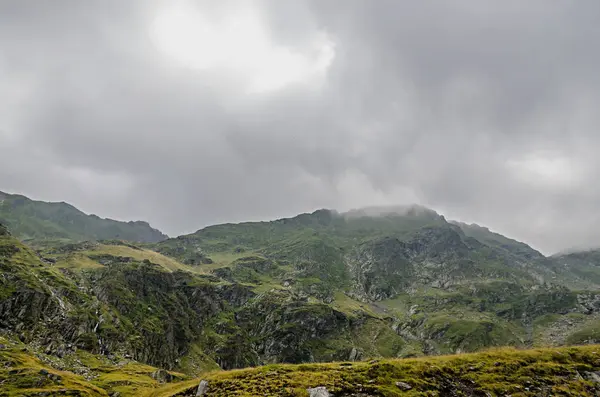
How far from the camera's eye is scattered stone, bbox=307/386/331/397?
24069mm

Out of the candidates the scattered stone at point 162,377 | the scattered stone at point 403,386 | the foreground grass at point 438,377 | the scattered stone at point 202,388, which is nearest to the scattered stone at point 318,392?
the foreground grass at point 438,377

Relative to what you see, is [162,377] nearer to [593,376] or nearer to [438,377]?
[438,377]

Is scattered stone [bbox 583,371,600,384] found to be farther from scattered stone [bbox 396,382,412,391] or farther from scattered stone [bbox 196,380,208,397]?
scattered stone [bbox 196,380,208,397]

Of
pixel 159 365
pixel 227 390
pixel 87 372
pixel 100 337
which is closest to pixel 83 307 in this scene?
pixel 100 337

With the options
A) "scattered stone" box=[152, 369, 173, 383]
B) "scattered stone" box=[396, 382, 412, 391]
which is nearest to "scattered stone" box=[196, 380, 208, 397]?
"scattered stone" box=[396, 382, 412, 391]

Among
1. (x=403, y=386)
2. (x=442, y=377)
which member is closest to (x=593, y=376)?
(x=442, y=377)

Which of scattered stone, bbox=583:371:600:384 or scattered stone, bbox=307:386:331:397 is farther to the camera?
scattered stone, bbox=583:371:600:384

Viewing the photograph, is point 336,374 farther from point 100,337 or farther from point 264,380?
point 100,337

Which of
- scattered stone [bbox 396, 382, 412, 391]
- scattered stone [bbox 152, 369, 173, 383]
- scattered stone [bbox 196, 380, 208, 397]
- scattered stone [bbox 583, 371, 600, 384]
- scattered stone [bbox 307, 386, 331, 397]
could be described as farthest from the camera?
scattered stone [bbox 152, 369, 173, 383]

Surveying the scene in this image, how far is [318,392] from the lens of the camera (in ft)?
79.9

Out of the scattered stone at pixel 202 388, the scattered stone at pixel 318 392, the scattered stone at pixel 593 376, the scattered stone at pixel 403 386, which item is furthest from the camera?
the scattered stone at pixel 593 376

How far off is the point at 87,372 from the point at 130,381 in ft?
95.5

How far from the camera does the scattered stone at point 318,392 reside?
24.1 m

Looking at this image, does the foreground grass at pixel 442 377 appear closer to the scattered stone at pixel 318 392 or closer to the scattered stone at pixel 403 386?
the scattered stone at pixel 403 386
